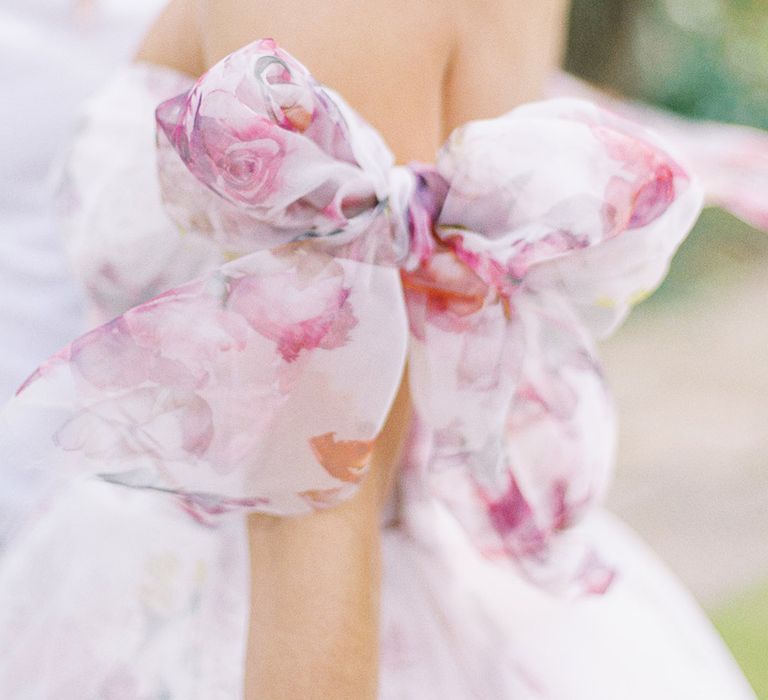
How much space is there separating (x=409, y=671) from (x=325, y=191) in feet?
0.96

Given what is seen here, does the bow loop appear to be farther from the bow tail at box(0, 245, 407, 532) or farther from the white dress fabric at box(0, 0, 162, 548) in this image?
the white dress fabric at box(0, 0, 162, 548)

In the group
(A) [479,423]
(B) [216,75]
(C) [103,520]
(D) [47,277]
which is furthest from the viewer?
(D) [47,277]

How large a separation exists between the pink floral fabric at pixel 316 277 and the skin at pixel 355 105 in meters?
0.02

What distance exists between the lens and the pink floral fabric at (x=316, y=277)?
0.42 meters

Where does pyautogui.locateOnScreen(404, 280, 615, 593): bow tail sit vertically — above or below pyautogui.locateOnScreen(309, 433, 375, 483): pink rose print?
below

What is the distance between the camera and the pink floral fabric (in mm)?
416

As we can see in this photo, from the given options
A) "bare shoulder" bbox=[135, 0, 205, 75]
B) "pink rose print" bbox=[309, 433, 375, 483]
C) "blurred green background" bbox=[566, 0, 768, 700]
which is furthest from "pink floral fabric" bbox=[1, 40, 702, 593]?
"blurred green background" bbox=[566, 0, 768, 700]

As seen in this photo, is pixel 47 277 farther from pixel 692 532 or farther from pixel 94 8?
pixel 692 532

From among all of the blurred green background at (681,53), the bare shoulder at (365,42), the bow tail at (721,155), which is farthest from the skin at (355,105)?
the blurred green background at (681,53)

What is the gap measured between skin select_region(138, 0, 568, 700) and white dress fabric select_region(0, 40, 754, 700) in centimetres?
3

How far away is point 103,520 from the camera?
61 centimetres

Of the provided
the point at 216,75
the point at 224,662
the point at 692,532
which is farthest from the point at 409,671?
the point at 216,75

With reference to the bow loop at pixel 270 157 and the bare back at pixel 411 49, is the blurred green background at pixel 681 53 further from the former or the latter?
the bow loop at pixel 270 157

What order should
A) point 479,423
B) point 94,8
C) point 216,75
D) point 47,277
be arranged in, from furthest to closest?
1. point 94,8
2. point 47,277
3. point 479,423
4. point 216,75
